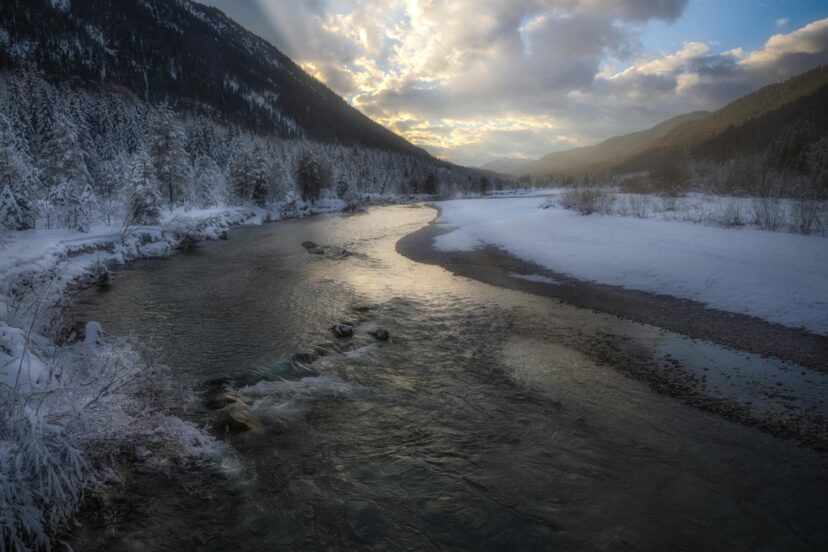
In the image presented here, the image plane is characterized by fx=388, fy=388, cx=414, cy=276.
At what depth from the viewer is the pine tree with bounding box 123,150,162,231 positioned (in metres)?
33.8

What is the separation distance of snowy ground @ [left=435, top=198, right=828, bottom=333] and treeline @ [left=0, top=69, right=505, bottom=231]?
28585 millimetres

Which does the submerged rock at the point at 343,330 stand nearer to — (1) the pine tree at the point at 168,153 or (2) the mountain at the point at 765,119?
(1) the pine tree at the point at 168,153

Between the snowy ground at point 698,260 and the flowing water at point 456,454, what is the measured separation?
4471 millimetres

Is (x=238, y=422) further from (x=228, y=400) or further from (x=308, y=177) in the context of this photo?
(x=308, y=177)

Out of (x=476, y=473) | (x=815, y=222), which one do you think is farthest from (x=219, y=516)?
(x=815, y=222)

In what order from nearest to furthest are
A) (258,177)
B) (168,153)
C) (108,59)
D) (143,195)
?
(143,195) → (168,153) → (258,177) → (108,59)

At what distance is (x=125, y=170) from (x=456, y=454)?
58775 millimetres

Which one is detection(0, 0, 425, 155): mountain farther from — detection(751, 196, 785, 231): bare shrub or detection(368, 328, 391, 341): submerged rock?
detection(751, 196, 785, 231): bare shrub

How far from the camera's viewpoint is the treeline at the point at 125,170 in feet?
96.2

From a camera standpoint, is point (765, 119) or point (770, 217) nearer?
point (770, 217)

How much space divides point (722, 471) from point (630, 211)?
30.3 metres

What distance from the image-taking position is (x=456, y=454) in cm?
740

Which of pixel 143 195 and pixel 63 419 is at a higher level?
pixel 143 195

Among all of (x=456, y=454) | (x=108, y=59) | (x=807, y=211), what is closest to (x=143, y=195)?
(x=456, y=454)
